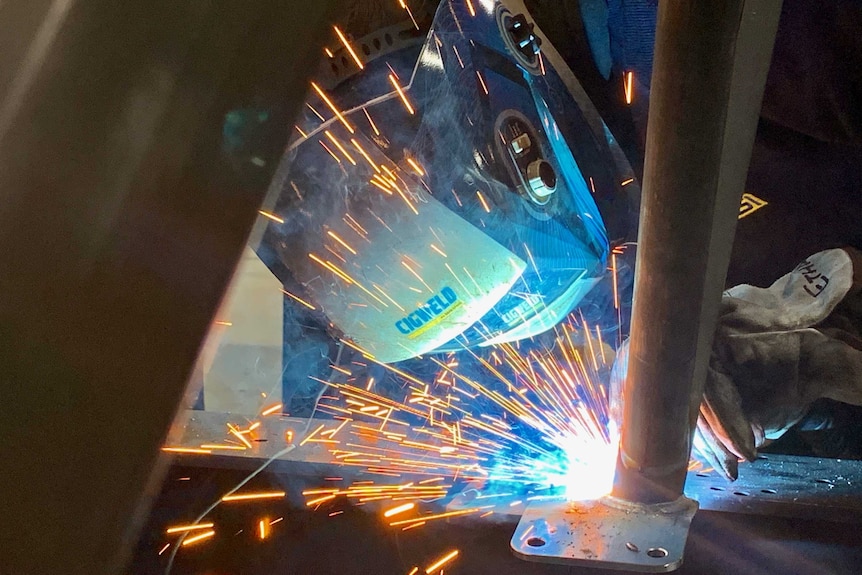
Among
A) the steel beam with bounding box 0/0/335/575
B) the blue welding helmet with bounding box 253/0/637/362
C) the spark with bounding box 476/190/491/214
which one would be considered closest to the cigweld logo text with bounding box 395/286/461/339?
the blue welding helmet with bounding box 253/0/637/362

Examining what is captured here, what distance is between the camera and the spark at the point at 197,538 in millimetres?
896

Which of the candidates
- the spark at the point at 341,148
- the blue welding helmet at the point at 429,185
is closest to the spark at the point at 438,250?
the blue welding helmet at the point at 429,185

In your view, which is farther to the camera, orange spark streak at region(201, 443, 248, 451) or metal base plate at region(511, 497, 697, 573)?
orange spark streak at region(201, 443, 248, 451)

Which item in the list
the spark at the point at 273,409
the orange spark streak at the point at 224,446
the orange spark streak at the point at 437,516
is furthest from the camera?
the spark at the point at 273,409

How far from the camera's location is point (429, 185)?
0.90 meters

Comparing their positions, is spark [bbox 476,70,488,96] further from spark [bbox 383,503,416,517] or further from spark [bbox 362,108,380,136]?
spark [bbox 383,503,416,517]

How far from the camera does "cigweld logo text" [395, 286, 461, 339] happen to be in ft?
3.12

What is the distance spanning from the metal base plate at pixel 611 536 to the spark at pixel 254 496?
32 cm

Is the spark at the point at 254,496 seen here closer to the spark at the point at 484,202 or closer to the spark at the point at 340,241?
the spark at the point at 340,241

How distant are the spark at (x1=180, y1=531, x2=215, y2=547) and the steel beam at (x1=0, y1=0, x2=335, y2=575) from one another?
2.38 ft

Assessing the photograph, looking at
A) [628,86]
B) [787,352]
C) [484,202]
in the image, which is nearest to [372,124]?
[484,202]

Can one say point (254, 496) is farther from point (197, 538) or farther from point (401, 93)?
point (401, 93)

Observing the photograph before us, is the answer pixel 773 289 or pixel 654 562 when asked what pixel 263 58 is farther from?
pixel 773 289

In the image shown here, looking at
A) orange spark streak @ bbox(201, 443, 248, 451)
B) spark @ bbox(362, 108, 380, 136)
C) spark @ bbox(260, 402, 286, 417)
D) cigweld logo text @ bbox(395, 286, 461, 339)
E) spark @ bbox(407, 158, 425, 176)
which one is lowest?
orange spark streak @ bbox(201, 443, 248, 451)
